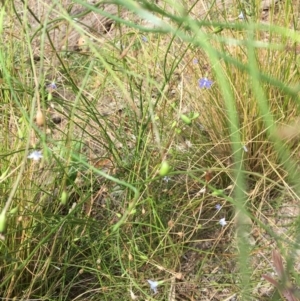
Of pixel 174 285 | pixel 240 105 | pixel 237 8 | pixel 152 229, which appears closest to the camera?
pixel 174 285

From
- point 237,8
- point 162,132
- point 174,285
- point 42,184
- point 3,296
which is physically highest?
point 237,8

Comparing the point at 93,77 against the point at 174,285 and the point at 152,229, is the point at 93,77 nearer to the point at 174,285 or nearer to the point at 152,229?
the point at 152,229

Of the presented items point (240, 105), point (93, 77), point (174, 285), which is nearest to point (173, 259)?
point (174, 285)

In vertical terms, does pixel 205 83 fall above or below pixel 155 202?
above

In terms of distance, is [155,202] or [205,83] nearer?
[155,202]

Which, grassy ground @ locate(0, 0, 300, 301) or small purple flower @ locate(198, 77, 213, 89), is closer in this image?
grassy ground @ locate(0, 0, 300, 301)

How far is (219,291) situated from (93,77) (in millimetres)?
1195

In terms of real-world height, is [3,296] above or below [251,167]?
below

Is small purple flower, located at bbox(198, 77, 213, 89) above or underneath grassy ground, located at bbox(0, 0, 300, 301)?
above

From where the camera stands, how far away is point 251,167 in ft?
4.84

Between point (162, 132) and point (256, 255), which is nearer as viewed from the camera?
point (256, 255)

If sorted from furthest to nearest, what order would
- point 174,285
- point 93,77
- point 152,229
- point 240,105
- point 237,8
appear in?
point 93,77
point 237,8
point 240,105
point 152,229
point 174,285

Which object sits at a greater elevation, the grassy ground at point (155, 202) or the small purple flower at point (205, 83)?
the small purple flower at point (205, 83)

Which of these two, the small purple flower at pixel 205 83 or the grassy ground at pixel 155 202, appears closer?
the grassy ground at pixel 155 202
